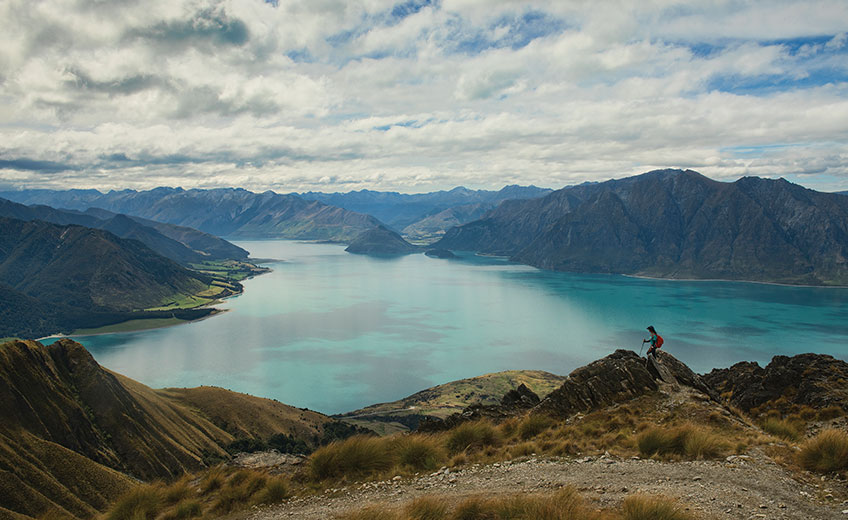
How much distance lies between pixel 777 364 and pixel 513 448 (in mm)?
22226

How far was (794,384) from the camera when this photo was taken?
24.2 m

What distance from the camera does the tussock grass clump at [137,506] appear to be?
12.9 m

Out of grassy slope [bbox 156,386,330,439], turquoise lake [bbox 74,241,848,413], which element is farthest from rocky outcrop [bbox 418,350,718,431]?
turquoise lake [bbox 74,241,848,413]

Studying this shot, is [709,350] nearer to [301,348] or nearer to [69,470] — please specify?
[301,348]

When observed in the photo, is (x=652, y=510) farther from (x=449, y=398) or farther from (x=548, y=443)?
(x=449, y=398)

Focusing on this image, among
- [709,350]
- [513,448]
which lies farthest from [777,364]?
[709,350]

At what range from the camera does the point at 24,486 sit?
28.8 meters

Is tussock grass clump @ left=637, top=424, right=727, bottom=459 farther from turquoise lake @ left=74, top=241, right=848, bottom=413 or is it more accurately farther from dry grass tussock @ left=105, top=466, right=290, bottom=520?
turquoise lake @ left=74, top=241, right=848, bottom=413

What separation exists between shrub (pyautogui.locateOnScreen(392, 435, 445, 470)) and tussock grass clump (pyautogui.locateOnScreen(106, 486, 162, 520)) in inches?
274

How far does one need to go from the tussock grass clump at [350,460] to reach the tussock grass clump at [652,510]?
7019 mm

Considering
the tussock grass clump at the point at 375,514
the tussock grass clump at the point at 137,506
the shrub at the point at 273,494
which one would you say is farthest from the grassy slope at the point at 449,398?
the tussock grass clump at the point at 375,514

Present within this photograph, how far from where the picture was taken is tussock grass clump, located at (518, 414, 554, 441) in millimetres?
17312

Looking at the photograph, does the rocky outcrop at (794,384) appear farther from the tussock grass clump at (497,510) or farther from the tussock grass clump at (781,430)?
the tussock grass clump at (497,510)

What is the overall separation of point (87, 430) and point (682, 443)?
52607 mm
